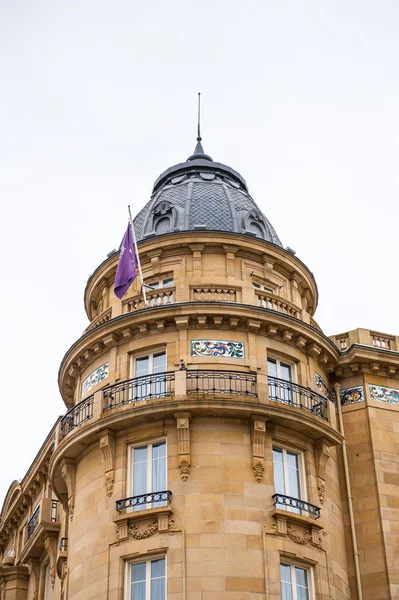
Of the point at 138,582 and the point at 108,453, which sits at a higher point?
the point at 108,453

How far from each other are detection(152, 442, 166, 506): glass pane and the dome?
→ 929 centimetres

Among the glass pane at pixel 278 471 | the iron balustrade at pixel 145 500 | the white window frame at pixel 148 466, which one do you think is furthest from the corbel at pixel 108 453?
the glass pane at pixel 278 471

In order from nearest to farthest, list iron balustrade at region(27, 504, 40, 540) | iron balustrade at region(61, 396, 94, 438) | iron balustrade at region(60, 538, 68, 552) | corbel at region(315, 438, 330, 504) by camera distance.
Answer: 1. corbel at region(315, 438, 330, 504)
2. iron balustrade at region(61, 396, 94, 438)
3. iron balustrade at region(60, 538, 68, 552)
4. iron balustrade at region(27, 504, 40, 540)

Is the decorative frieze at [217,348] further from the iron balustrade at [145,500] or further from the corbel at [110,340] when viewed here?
the iron balustrade at [145,500]

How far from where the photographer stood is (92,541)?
29078 mm

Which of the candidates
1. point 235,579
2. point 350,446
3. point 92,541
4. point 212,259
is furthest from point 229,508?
point 212,259

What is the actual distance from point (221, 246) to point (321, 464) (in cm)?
903

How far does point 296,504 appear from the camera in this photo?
29.2m

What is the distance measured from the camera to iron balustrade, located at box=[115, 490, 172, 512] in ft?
92.7

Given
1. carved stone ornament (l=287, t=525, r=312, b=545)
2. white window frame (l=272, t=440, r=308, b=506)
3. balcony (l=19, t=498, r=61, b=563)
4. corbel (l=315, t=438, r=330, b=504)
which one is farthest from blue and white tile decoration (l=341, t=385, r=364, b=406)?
balcony (l=19, t=498, r=61, b=563)

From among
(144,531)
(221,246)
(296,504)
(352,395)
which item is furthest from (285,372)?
(144,531)

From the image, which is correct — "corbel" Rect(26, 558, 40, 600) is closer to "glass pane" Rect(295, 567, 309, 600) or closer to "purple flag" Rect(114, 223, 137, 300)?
"purple flag" Rect(114, 223, 137, 300)

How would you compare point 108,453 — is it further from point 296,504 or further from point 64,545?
point 296,504

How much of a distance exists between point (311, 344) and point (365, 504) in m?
5.60
